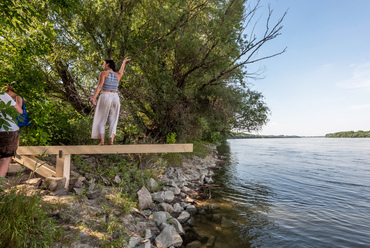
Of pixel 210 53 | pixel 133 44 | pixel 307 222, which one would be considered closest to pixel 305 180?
pixel 307 222

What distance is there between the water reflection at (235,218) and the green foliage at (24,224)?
10.1 feet

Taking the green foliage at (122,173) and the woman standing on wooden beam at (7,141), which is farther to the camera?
the green foliage at (122,173)

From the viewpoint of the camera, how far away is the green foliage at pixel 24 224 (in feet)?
8.48

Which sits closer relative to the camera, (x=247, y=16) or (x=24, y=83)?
(x=24, y=83)

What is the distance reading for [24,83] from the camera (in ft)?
16.7

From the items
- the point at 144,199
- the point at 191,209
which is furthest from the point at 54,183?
the point at 191,209

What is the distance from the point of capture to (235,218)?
5578 millimetres

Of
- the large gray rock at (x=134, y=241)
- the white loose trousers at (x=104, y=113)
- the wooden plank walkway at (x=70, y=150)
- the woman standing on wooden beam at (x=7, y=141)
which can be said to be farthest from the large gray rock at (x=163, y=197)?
the woman standing on wooden beam at (x=7, y=141)

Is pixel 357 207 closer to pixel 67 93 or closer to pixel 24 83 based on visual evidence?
pixel 24 83

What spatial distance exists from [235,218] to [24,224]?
4951mm

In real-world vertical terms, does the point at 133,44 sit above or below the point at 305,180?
above

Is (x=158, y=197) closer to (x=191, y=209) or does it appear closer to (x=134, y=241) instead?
(x=191, y=209)

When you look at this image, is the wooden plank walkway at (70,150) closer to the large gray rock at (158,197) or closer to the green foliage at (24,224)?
the green foliage at (24,224)

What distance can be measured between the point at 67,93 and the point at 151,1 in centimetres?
538
